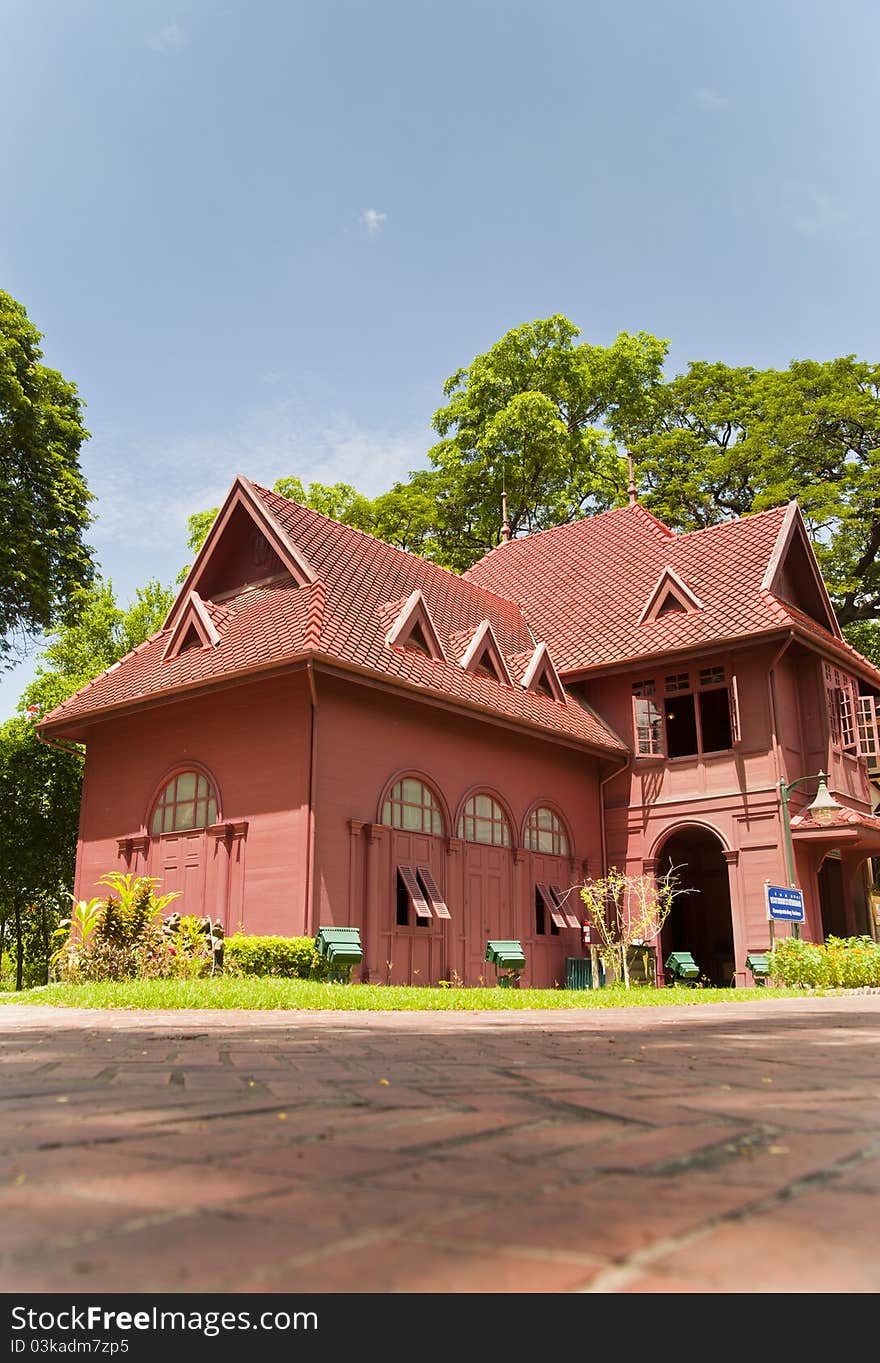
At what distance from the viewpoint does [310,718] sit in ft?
49.7

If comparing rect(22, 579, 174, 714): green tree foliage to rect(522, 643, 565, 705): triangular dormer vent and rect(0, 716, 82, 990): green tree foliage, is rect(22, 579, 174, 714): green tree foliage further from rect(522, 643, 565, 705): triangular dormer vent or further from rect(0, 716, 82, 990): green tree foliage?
rect(522, 643, 565, 705): triangular dormer vent

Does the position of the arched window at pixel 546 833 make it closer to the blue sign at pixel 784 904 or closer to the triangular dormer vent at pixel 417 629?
the triangular dormer vent at pixel 417 629

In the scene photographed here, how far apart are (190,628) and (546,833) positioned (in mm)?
7765

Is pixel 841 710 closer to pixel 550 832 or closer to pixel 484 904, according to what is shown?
pixel 550 832

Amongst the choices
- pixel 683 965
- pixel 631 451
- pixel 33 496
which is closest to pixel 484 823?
pixel 683 965

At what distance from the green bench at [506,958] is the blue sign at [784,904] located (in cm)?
394

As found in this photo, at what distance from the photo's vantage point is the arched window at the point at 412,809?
1628cm

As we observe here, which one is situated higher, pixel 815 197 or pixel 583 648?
pixel 815 197

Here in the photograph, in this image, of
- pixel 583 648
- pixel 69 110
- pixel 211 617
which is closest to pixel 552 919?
pixel 583 648

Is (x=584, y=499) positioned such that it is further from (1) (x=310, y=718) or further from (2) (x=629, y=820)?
(1) (x=310, y=718)

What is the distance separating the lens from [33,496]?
23.4 m

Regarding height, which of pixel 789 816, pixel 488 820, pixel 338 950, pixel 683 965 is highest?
pixel 789 816

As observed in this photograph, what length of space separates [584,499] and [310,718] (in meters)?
21.4
